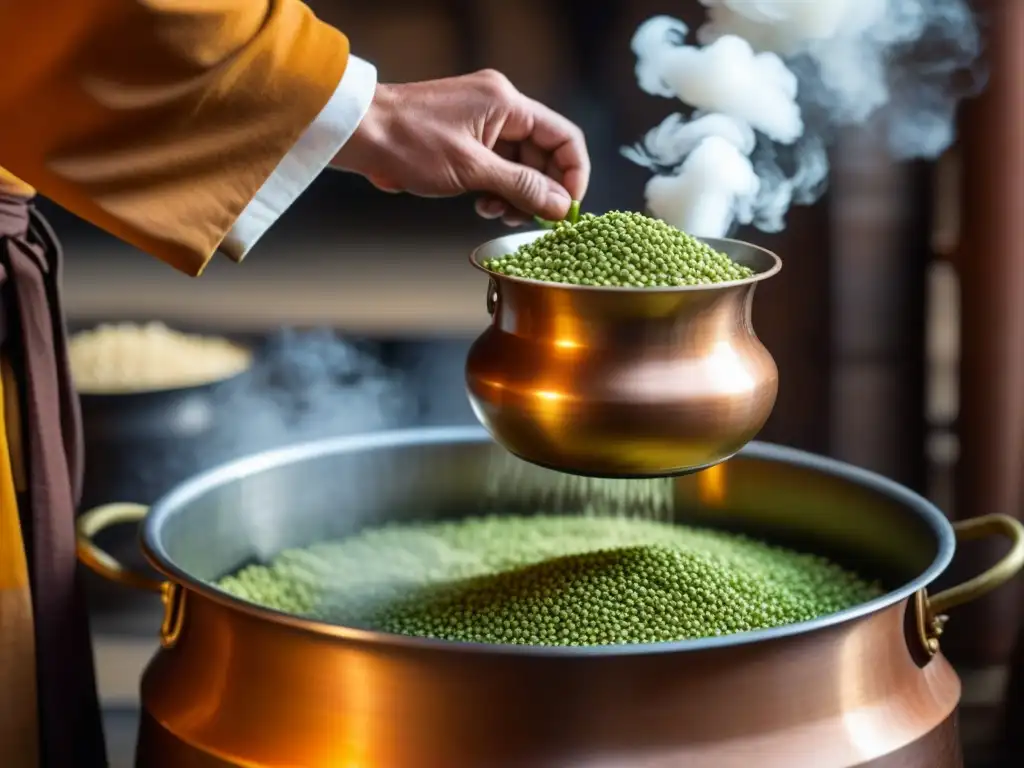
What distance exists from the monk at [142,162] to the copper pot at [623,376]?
0.55 ft

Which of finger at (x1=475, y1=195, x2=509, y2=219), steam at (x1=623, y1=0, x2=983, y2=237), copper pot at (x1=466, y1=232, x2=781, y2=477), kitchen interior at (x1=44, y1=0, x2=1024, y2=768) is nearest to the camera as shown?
copper pot at (x1=466, y1=232, x2=781, y2=477)

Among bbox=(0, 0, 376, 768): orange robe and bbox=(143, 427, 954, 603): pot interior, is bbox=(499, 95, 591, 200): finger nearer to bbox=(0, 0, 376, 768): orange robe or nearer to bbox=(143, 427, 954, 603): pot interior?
bbox=(0, 0, 376, 768): orange robe

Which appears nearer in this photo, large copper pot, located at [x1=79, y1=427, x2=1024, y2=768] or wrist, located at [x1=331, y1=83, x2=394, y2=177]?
large copper pot, located at [x1=79, y1=427, x2=1024, y2=768]

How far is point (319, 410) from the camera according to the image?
183cm

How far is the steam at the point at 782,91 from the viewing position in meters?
1.27

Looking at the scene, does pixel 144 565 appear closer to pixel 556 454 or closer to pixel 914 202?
pixel 556 454

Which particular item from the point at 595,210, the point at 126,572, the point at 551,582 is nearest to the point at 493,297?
the point at 551,582


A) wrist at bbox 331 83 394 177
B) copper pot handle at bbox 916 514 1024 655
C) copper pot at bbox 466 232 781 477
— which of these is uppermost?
wrist at bbox 331 83 394 177

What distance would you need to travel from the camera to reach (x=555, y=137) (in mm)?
1217

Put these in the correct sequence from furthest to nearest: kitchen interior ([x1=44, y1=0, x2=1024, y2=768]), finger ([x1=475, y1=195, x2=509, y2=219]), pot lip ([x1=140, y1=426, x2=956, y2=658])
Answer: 1. kitchen interior ([x1=44, y1=0, x2=1024, y2=768])
2. finger ([x1=475, y1=195, x2=509, y2=219])
3. pot lip ([x1=140, y1=426, x2=956, y2=658])

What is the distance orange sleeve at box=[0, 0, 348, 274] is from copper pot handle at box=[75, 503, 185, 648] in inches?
10.7

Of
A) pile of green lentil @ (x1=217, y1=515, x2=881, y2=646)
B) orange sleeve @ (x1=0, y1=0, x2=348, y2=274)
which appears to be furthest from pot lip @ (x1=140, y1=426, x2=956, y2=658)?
orange sleeve @ (x1=0, y1=0, x2=348, y2=274)

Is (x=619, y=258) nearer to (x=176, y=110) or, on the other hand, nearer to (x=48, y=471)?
(x=176, y=110)

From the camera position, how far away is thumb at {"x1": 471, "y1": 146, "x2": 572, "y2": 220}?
1.10m
